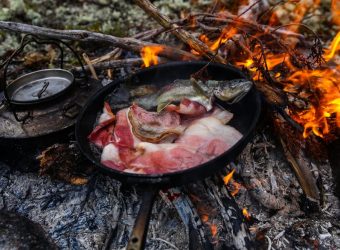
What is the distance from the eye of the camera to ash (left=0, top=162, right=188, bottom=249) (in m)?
3.87

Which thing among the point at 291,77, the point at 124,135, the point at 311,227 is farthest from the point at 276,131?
the point at 124,135

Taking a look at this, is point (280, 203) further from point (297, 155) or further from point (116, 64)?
point (116, 64)

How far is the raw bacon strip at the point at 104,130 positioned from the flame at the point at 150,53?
148 cm

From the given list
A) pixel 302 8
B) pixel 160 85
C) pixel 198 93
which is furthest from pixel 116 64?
pixel 302 8

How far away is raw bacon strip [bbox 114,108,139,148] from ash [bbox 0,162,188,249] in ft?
2.36

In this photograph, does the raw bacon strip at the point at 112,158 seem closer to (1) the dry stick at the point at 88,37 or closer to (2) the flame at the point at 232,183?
(2) the flame at the point at 232,183

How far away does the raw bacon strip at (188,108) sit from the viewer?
410 centimetres

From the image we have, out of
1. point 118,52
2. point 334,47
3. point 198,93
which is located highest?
point 334,47

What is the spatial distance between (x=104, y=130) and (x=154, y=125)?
60cm

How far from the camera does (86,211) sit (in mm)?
4199

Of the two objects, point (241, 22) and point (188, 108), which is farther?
point (241, 22)

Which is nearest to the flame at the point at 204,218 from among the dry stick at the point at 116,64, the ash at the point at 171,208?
the ash at the point at 171,208

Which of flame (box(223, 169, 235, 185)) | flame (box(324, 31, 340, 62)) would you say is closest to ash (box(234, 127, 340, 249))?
flame (box(223, 169, 235, 185))

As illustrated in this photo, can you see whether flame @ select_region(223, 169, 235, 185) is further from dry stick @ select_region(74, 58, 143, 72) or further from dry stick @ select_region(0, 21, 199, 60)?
dry stick @ select_region(74, 58, 143, 72)
